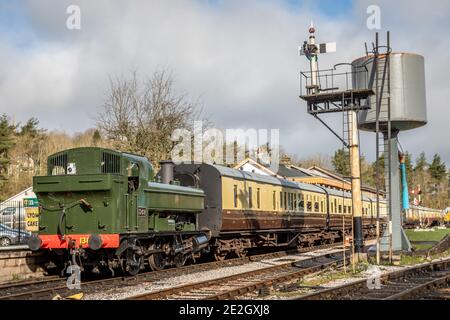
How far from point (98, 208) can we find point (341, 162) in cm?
9993

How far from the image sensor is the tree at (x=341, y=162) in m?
107

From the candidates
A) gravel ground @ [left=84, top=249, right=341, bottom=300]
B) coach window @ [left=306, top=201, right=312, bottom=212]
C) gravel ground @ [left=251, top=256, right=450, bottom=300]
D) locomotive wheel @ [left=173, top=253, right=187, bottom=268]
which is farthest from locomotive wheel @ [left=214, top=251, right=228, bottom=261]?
coach window @ [left=306, top=201, right=312, bottom=212]

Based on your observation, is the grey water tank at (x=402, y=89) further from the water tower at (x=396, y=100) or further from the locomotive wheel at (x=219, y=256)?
the locomotive wheel at (x=219, y=256)

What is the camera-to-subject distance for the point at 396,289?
41.9ft

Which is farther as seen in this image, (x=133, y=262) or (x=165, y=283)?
(x=133, y=262)

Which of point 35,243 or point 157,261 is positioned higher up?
point 35,243

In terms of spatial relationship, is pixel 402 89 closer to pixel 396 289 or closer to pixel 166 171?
pixel 166 171

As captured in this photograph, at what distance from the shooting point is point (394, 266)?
60.8ft

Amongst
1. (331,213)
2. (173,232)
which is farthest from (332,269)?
(331,213)

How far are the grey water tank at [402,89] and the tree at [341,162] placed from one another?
82058 mm

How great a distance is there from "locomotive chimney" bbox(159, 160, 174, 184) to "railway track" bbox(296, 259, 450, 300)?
24.8 feet

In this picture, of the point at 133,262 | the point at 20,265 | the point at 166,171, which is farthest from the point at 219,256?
the point at 20,265

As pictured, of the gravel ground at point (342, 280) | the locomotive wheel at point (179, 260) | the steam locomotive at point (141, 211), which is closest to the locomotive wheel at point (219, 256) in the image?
the steam locomotive at point (141, 211)
